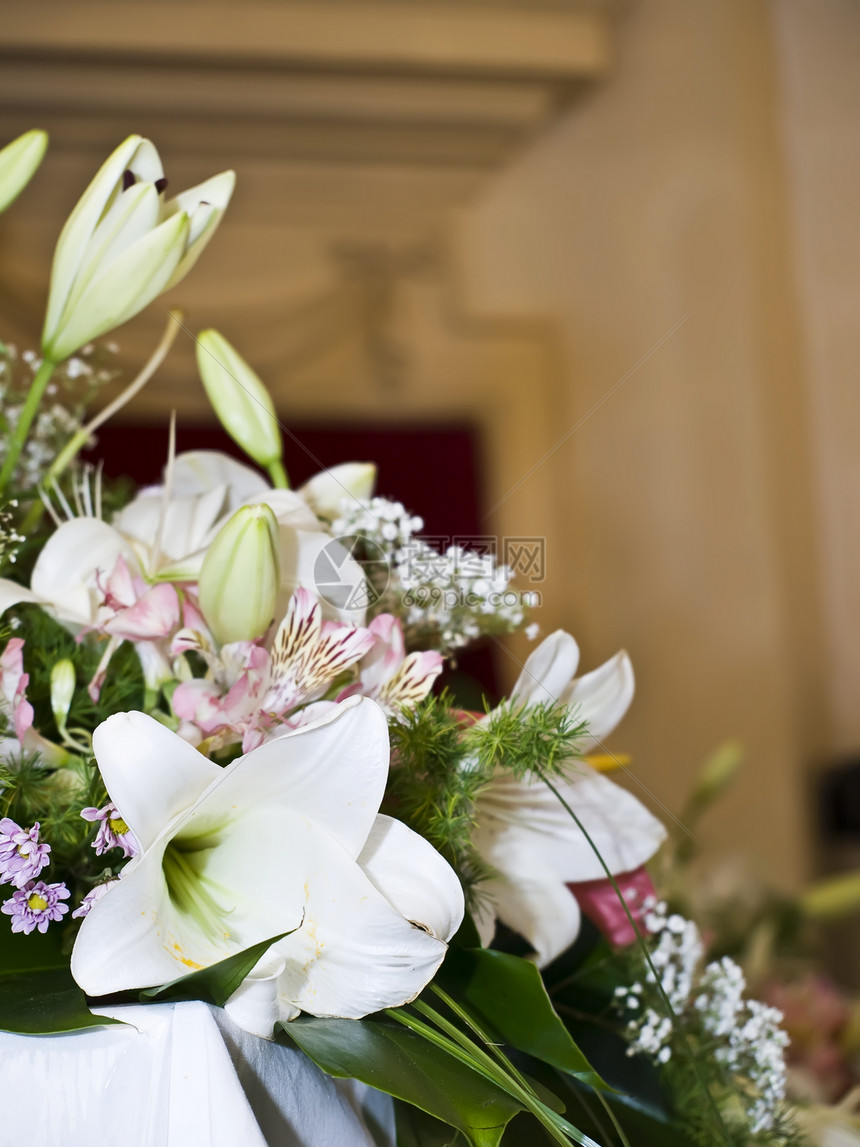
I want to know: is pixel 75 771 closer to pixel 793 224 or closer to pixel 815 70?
pixel 793 224

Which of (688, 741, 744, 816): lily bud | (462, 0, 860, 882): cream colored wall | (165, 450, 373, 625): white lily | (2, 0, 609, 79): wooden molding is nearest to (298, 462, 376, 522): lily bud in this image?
(165, 450, 373, 625): white lily

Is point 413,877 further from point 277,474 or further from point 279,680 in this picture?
point 277,474

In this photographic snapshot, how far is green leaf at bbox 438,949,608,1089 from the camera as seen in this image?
0.26 m

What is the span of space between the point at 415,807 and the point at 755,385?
1686 mm

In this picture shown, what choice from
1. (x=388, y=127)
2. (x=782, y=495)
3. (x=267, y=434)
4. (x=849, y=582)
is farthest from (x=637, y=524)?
(x=267, y=434)

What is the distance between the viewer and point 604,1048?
0.32 m

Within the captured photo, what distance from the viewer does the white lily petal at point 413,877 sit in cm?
23

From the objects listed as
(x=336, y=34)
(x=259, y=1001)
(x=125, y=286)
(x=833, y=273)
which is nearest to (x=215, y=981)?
(x=259, y=1001)

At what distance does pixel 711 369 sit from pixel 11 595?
5.66 ft

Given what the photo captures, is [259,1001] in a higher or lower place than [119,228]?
lower

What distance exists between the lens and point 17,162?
1.13 ft

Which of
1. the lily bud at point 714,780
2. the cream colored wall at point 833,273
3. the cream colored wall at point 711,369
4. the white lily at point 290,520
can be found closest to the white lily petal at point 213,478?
the white lily at point 290,520

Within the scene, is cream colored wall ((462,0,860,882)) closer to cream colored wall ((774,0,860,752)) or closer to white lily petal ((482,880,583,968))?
cream colored wall ((774,0,860,752))

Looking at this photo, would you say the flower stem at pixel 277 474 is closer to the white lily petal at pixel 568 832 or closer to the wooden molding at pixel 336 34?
the white lily petal at pixel 568 832
